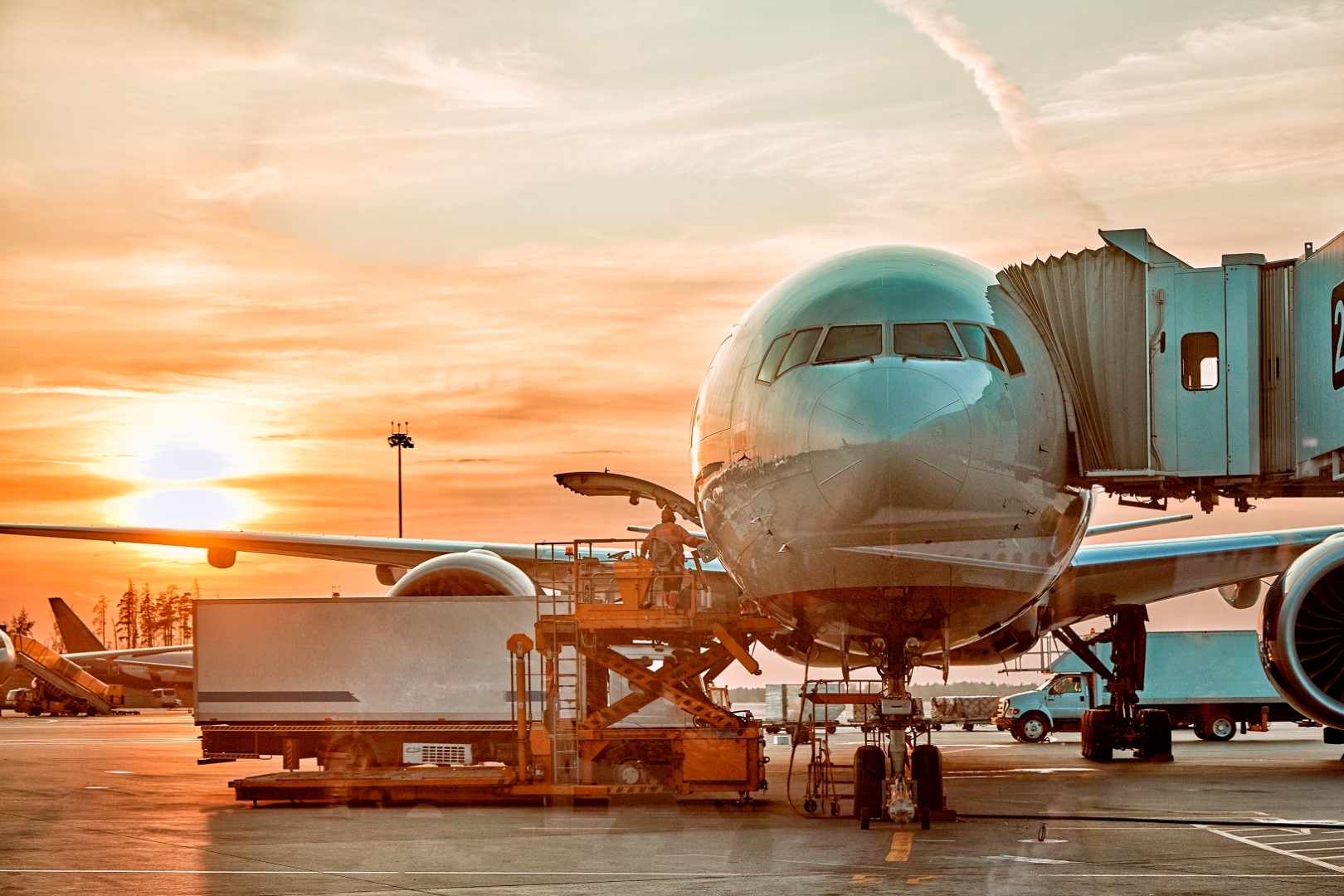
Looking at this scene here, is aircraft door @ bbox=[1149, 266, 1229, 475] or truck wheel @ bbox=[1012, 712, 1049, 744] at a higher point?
aircraft door @ bbox=[1149, 266, 1229, 475]

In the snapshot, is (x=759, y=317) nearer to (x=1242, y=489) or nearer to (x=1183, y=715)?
(x=1242, y=489)

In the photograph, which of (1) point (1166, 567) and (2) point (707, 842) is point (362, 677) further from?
(1) point (1166, 567)

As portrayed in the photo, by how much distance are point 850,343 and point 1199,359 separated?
323 centimetres

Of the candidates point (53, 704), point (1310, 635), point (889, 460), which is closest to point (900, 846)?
point (889, 460)

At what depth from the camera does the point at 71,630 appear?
8281 centimetres

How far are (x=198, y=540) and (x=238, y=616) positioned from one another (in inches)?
213

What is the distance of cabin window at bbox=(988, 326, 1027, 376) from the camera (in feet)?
40.1

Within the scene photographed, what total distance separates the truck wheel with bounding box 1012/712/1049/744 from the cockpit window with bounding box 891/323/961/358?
23.4 m

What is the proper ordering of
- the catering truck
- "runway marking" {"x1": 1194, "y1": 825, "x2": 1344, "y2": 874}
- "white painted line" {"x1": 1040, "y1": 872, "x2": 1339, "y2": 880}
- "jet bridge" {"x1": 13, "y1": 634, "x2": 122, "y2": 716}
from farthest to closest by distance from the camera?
"jet bridge" {"x1": 13, "y1": 634, "x2": 122, "y2": 716}
the catering truck
"runway marking" {"x1": 1194, "y1": 825, "x2": 1344, "y2": 874}
"white painted line" {"x1": 1040, "y1": 872, "x2": 1339, "y2": 880}

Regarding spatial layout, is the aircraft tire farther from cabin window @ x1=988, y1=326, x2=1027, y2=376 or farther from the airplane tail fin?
the airplane tail fin

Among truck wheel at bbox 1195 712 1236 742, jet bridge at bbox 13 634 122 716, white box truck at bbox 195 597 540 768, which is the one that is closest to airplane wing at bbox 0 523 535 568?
white box truck at bbox 195 597 540 768

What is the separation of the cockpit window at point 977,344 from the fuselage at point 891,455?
0.02m

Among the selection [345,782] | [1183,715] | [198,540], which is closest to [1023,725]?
[1183,715]

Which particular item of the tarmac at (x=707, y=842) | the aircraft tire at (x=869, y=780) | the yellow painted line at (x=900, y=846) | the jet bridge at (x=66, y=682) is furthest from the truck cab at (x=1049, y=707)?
the jet bridge at (x=66, y=682)
